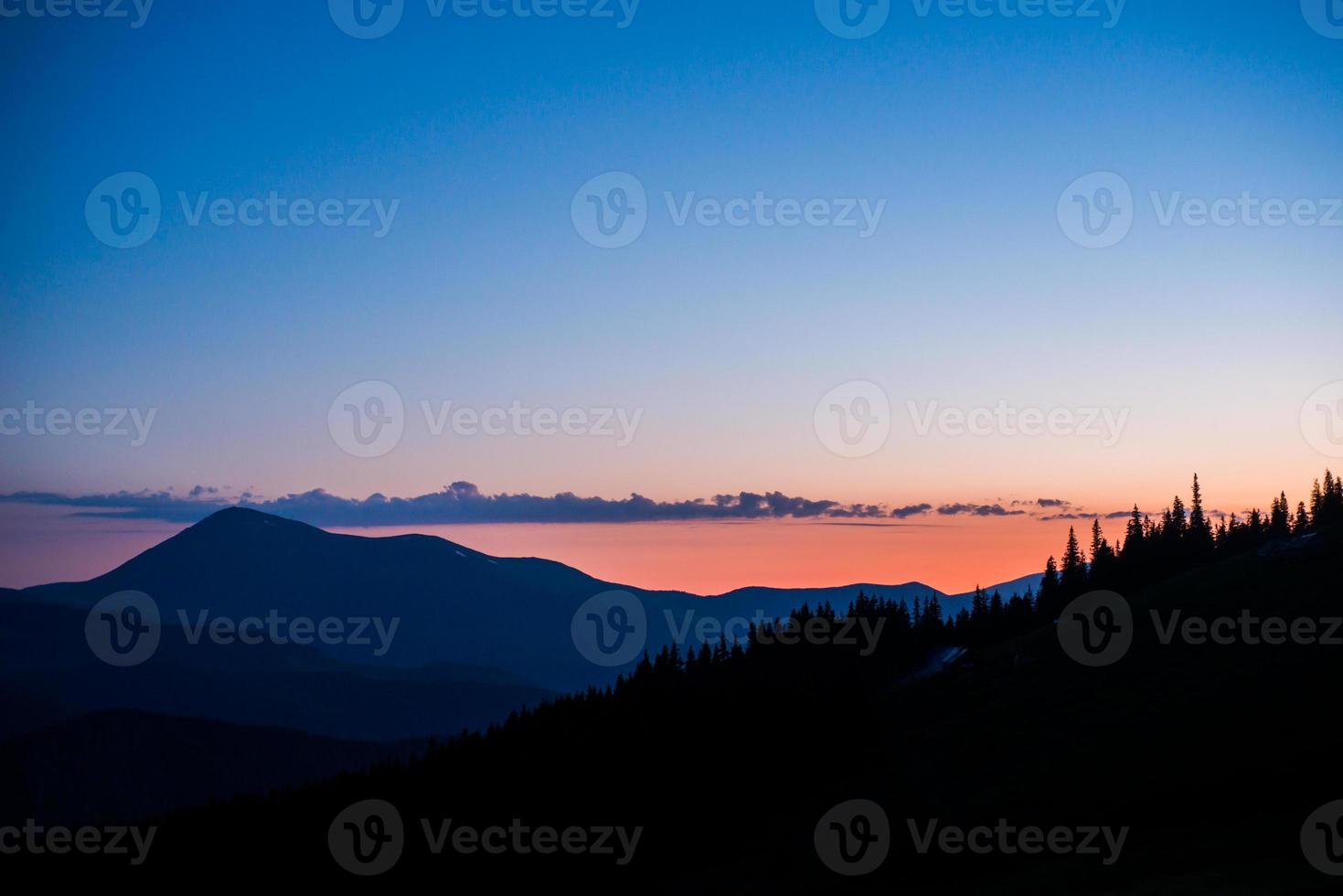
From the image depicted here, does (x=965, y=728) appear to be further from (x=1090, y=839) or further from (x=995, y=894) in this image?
(x=995, y=894)

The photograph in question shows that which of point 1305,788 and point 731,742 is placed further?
point 731,742

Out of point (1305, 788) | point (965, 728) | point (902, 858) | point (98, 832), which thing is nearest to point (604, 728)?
point (965, 728)

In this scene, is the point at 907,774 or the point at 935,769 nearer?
the point at 935,769

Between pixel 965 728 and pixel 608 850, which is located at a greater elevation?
pixel 965 728

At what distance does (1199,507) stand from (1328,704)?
92.8 metres

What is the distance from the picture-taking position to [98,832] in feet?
537

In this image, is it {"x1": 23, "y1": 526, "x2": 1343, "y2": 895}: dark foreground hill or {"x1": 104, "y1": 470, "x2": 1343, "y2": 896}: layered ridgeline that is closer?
{"x1": 23, "y1": 526, "x2": 1343, "y2": 895}: dark foreground hill

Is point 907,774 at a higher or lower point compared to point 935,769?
lower

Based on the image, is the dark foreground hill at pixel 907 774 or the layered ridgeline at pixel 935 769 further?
the layered ridgeline at pixel 935 769

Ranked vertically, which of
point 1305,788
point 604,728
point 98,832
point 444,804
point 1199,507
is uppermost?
point 1199,507

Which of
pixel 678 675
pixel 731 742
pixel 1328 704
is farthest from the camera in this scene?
pixel 678 675

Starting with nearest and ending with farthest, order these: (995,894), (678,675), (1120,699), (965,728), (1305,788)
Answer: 1. (995,894)
2. (1305,788)
3. (1120,699)
4. (965,728)
5. (678,675)

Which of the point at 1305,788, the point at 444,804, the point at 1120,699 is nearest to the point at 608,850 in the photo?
the point at 444,804

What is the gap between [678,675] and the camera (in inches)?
5182
